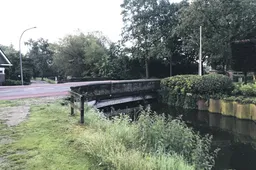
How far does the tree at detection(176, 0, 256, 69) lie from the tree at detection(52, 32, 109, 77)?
15832mm

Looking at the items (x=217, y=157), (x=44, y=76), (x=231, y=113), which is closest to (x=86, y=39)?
(x=44, y=76)

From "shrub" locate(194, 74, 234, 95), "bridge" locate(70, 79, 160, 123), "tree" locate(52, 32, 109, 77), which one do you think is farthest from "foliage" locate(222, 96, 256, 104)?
"tree" locate(52, 32, 109, 77)

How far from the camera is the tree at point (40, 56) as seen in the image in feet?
153

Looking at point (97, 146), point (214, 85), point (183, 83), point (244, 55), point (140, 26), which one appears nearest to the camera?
point (97, 146)

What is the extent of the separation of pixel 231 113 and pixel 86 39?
28353mm

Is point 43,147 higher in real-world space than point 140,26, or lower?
lower

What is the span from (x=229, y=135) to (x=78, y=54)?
29607 mm

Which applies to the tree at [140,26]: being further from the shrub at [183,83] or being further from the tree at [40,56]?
the tree at [40,56]

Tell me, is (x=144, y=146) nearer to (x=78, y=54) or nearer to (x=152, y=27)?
(x=152, y=27)

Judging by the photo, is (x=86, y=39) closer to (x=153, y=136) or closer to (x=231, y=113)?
(x=231, y=113)

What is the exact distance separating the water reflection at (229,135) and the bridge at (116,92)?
3.14 meters

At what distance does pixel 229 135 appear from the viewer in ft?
33.4

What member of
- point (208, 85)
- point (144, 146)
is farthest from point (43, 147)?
point (208, 85)

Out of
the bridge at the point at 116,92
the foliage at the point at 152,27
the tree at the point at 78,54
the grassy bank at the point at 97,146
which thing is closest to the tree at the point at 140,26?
the foliage at the point at 152,27
